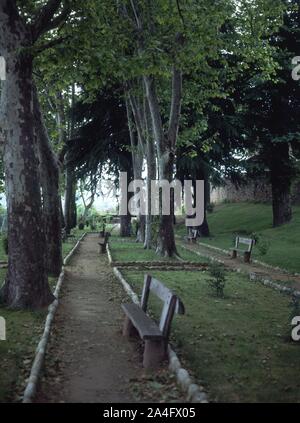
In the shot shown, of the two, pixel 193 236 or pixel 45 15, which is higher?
pixel 45 15

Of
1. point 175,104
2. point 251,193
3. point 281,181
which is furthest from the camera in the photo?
point 251,193

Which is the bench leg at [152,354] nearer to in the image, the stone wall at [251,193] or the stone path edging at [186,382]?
the stone path edging at [186,382]

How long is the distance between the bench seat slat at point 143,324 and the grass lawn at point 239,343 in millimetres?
562

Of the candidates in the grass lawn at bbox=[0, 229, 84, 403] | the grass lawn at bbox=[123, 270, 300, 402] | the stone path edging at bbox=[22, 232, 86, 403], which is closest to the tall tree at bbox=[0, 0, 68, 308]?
the grass lawn at bbox=[0, 229, 84, 403]

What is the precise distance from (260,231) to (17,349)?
2343 cm

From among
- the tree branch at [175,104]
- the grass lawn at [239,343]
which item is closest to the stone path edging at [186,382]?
the grass lawn at [239,343]

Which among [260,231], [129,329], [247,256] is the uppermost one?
[260,231]

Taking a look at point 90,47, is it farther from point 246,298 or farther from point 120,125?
point 120,125

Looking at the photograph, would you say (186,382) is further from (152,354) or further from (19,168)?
(19,168)

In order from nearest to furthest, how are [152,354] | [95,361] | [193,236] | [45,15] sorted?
[152,354], [95,361], [45,15], [193,236]

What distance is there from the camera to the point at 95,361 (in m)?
7.21

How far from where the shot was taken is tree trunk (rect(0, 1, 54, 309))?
10039mm

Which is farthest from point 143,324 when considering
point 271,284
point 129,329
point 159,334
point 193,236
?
point 193,236
